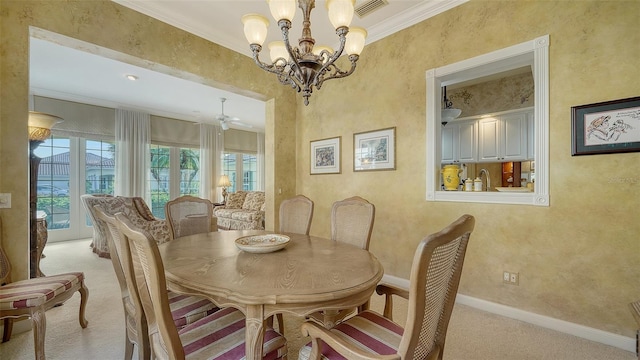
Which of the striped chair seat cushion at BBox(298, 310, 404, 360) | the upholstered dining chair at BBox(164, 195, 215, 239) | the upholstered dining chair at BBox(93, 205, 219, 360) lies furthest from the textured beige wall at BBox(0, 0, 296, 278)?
the striped chair seat cushion at BBox(298, 310, 404, 360)

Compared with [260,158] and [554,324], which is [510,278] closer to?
[554,324]

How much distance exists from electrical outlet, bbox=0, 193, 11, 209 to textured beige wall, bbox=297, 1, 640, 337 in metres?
3.27

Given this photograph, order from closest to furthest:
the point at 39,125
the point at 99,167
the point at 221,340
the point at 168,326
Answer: the point at 168,326, the point at 221,340, the point at 39,125, the point at 99,167

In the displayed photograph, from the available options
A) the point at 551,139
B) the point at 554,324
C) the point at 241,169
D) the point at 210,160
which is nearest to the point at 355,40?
the point at 551,139

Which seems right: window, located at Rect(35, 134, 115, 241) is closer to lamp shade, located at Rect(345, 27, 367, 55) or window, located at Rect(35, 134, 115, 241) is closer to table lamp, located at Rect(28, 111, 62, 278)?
table lamp, located at Rect(28, 111, 62, 278)

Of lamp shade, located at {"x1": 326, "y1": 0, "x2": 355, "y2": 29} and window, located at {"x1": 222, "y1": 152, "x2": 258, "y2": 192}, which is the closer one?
lamp shade, located at {"x1": 326, "y1": 0, "x2": 355, "y2": 29}

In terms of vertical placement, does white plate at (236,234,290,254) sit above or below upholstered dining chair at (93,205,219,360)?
above

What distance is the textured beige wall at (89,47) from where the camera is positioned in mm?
2029

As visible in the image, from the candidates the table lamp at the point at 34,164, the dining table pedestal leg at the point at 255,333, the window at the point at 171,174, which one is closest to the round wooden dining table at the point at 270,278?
the dining table pedestal leg at the point at 255,333

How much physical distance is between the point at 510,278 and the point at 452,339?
0.81 metres

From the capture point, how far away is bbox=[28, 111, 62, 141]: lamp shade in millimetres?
2484

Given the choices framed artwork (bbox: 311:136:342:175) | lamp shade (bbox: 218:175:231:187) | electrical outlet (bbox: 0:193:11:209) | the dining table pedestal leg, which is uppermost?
framed artwork (bbox: 311:136:342:175)

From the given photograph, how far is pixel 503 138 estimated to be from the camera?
13.1ft

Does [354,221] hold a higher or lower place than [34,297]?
higher
